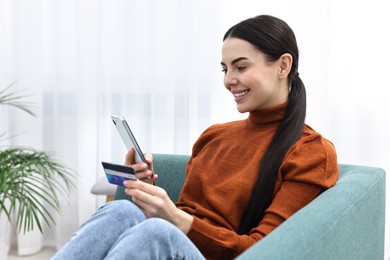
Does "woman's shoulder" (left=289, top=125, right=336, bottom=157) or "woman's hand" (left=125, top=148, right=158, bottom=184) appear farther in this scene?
"woman's hand" (left=125, top=148, right=158, bottom=184)

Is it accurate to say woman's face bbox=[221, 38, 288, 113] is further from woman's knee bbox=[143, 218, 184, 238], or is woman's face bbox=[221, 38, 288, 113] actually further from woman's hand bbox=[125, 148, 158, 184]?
woman's knee bbox=[143, 218, 184, 238]

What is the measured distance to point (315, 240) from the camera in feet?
3.44

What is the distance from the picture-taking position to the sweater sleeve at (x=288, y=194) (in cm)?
134

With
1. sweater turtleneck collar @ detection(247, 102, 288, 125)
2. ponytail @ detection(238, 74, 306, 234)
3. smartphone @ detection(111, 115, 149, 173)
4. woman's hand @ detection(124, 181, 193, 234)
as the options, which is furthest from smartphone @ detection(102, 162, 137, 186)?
sweater turtleneck collar @ detection(247, 102, 288, 125)

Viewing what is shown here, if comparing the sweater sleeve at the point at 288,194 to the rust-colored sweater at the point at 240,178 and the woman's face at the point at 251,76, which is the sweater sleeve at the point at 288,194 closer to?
the rust-colored sweater at the point at 240,178

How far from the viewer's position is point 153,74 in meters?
2.76

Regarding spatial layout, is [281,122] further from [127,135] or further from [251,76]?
[127,135]

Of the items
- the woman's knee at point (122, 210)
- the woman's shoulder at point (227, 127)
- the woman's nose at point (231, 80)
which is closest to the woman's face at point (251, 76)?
the woman's nose at point (231, 80)

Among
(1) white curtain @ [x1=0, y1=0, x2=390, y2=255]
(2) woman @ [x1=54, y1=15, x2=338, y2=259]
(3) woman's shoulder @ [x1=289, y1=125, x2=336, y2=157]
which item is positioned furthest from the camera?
(1) white curtain @ [x1=0, y1=0, x2=390, y2=255]

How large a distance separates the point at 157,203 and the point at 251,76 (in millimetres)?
453

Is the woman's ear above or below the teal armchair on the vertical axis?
above

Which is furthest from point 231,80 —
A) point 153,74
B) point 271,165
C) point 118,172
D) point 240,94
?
point 153,74

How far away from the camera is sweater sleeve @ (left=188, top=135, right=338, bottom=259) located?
1342mm

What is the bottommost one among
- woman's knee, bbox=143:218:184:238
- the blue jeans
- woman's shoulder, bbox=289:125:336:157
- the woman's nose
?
the blue jeans
